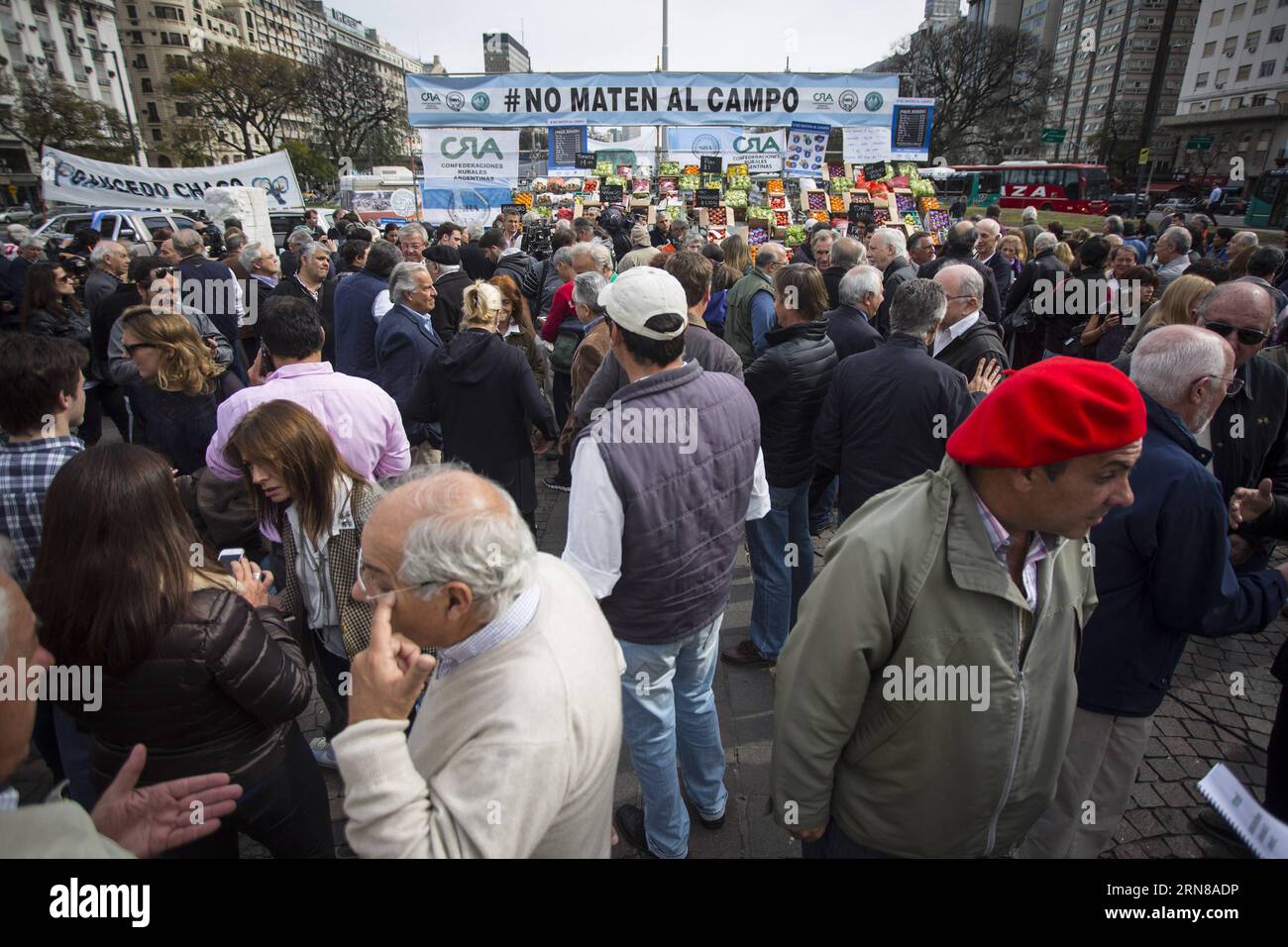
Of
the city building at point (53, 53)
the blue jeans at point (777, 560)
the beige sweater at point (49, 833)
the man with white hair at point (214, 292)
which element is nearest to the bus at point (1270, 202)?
the blue jeans at point (777, 560)

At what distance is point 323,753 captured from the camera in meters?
3.10

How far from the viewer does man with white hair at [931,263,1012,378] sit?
373cm

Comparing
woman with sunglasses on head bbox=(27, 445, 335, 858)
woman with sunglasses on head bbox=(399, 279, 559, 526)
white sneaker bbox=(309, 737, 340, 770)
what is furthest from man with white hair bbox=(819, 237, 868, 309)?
woman with sunglasses on head bbox=(27, 445, 335, 858)

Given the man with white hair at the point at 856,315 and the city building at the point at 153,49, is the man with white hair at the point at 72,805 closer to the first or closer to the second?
the man with white hair at the point at 856,315

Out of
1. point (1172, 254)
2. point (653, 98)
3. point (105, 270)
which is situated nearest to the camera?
point (105, 270)

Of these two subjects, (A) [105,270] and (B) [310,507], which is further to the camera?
(A) [105,270]

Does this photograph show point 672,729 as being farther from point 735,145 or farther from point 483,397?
point 735,145

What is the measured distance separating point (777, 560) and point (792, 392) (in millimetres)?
909

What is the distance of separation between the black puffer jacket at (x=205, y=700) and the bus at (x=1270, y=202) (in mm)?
36590

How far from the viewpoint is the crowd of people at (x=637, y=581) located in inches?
51.0

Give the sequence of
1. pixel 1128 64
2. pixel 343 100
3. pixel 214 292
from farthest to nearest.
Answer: pixel 1128 64
pixel 343 100
pixel 214 292

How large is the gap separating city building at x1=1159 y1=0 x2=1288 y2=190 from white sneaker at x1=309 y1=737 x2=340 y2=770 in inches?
2586

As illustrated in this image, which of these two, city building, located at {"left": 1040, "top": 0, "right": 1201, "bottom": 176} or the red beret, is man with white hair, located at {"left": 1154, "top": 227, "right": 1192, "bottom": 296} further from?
city building, located at {"left": 1040, "top": 0, "right": 1201, "bottom": 176}

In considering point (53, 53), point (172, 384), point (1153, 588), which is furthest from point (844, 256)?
point (53, 53)
